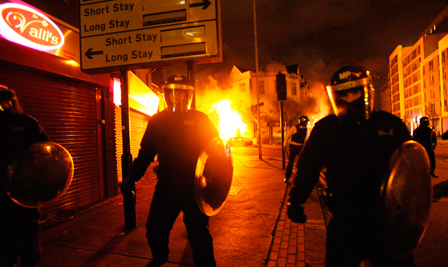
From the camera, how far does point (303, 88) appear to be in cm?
5025

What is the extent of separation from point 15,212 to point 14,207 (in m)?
0.05

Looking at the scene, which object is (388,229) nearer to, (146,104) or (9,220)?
(9,220)

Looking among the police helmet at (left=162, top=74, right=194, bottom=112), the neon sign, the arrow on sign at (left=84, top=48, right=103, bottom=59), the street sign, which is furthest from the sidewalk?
the neon sign

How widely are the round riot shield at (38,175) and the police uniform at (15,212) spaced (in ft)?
0.27

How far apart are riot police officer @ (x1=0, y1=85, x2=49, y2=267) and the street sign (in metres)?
1.75

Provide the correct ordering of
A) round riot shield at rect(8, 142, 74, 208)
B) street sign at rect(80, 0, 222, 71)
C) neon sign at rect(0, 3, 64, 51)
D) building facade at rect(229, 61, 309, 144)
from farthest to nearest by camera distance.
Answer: building facade at rect(229, 61, 309, 144) → neon sign at rect(0, 3, 64, 51) → street sign at rect(80, 0, 222, 71) → round riot shield at rect(8, 142, 74, 208)

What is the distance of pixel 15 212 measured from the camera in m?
2.48

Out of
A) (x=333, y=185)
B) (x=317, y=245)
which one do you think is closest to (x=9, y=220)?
(x=333, y=185)

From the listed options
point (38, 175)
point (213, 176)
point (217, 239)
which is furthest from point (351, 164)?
point (38, 175)

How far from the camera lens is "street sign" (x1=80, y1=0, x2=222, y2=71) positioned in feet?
12.3

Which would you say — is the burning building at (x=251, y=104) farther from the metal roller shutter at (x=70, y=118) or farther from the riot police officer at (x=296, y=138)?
the metal roller shutter at (x=70, y=118)

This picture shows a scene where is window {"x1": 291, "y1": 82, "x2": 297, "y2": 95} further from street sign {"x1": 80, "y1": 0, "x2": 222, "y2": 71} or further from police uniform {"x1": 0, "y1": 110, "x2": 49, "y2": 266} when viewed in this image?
police uniform {"x1": 0, "y1": 110, "x2": 49, "y2": 266}

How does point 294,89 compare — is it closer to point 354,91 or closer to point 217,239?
point 217,239

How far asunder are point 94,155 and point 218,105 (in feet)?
117
